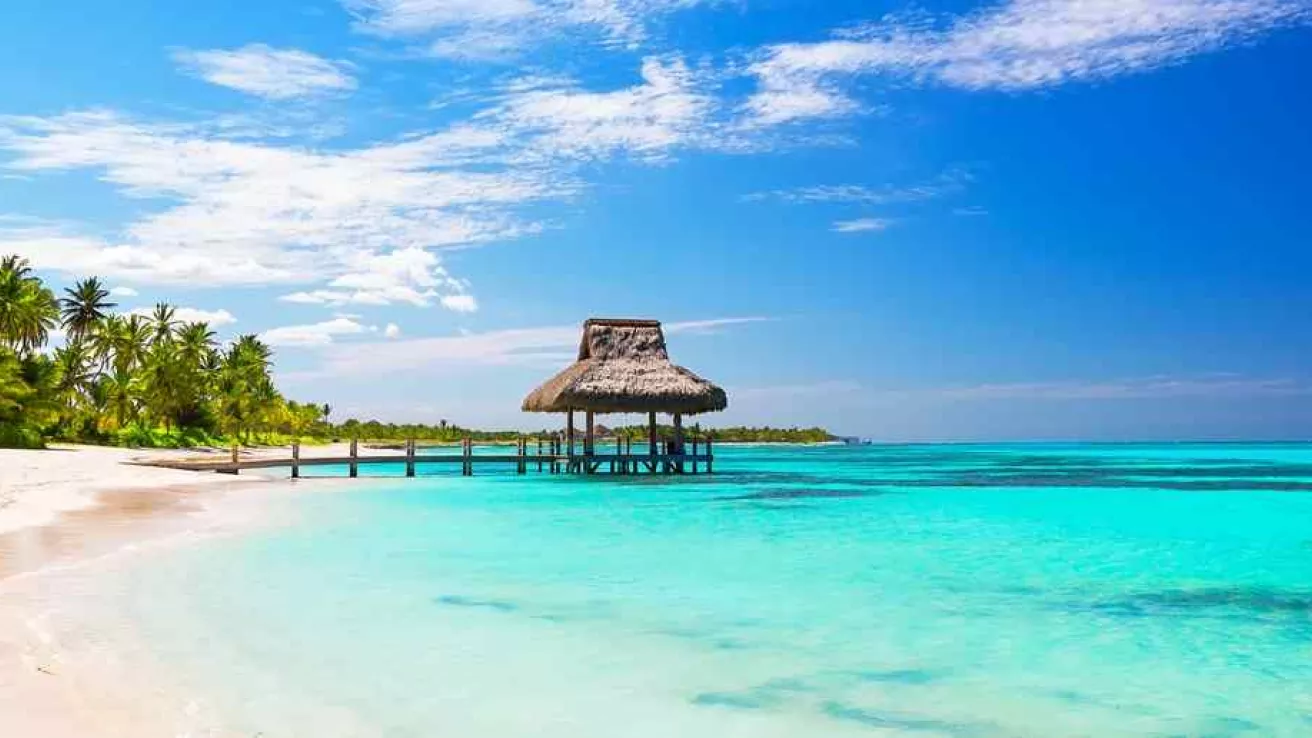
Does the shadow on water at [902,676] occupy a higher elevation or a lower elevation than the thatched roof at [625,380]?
lower

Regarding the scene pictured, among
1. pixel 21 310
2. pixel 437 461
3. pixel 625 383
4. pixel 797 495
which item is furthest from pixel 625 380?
pixel 21 310

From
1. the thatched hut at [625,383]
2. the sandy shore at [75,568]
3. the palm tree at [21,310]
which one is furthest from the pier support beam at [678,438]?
the palm tree at [21,310]

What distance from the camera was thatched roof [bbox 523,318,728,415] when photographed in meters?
29.0

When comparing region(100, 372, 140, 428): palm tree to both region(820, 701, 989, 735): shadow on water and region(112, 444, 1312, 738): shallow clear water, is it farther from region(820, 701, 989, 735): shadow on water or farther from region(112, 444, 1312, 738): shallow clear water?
region(820, 701, 989, 735): shadow on water

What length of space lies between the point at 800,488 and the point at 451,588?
706 inches

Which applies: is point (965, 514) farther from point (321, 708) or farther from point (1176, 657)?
point (321, 708)

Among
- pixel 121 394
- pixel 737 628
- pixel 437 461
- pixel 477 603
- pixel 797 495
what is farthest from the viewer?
pixel 121 394

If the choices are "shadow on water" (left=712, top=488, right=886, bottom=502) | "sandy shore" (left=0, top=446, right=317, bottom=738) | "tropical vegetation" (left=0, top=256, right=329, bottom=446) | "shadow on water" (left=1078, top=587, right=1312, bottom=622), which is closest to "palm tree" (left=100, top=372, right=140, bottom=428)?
"tropical vegetation" (left=0, top=256, right=329, bottom=446)

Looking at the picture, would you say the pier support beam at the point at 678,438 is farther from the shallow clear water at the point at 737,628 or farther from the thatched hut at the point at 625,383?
the shallow clear water at the point at 737,628

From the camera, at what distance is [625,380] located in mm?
29438

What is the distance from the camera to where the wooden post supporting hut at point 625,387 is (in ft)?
95.2

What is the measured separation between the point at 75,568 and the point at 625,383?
2045 cm

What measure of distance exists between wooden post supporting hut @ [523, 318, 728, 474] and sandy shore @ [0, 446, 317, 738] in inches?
334

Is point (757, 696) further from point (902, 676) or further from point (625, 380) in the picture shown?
point (625, 380)
